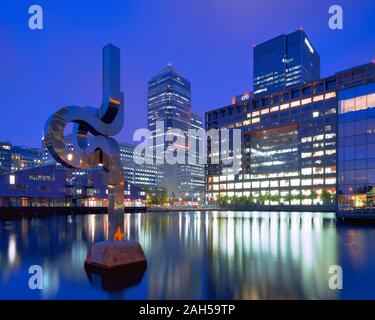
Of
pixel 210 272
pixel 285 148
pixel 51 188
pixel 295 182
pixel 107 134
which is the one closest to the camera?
pixel 210 272

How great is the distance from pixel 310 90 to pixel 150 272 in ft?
532

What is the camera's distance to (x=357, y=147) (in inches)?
2188

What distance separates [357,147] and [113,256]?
54104 mm

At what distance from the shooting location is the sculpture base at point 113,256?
14.0 metres

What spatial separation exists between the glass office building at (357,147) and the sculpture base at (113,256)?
158ft

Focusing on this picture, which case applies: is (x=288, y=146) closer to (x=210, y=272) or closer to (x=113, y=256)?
(x=210, y=272)

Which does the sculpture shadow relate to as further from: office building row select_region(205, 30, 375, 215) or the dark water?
office building row select_region(205, 30, 375, 215)

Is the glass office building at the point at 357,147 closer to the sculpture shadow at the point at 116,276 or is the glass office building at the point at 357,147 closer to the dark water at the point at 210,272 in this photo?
the dark water at the point at 210,272

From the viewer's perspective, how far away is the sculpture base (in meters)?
14.0

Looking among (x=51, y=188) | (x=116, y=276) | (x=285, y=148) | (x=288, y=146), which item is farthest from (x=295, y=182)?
(x=116, y=276)

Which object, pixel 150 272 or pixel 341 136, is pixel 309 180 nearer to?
pixel 341 136

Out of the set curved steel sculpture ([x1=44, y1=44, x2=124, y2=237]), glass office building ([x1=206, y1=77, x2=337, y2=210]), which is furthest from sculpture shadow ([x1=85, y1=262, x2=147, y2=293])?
glass office building ([x1=206, y1=77, x2=337, y2=210])

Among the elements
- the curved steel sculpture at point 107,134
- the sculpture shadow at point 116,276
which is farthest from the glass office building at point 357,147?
the curved steel sculpture at point 107,134

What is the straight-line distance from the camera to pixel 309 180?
15288 centimetres
